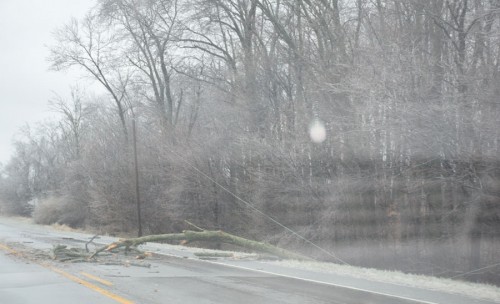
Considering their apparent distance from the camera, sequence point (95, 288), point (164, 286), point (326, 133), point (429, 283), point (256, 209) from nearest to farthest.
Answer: point (95, 288) → point (164, 286) → point (429, 283) → point (326, 133) → point (256, 209)

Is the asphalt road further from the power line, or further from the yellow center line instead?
the power line

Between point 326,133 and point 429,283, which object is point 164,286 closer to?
point 429,283

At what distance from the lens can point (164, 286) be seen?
9680 millimetres

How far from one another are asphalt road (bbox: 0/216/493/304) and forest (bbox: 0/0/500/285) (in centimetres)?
686

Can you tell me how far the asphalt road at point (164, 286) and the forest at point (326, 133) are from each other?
686 centimetres

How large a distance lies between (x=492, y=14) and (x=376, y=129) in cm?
478

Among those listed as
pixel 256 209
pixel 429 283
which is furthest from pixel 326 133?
pixel 429 283

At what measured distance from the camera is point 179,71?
114 feet

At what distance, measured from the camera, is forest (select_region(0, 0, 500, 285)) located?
15133 mm

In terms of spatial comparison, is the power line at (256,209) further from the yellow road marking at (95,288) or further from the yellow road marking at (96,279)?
the yellow road marking at (95,288)

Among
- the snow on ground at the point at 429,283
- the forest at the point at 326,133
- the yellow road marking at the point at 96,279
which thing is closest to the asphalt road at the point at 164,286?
the yellow road marking at the point at 96,279

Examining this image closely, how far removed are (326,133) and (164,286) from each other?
1211 cm

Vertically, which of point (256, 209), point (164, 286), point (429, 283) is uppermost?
point (256, 209)

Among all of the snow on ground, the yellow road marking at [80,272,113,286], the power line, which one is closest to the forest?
the power line
